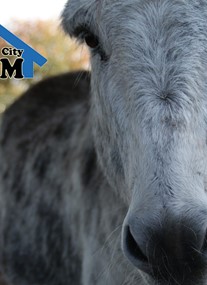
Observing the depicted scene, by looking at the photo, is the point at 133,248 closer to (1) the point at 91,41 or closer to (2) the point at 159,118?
(2) the point at 159,118

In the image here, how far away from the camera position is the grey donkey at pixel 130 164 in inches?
79.6

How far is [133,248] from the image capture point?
2.15 metres

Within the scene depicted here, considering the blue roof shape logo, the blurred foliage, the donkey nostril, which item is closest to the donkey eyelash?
the blue roof shape logo

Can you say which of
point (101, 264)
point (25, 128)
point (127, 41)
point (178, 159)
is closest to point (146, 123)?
point (178, 159)

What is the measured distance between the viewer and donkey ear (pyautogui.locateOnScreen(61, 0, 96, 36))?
8.75 ft

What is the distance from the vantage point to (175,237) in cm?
197

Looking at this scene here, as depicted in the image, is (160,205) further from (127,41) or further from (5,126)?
(5,126)

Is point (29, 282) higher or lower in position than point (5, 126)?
lower

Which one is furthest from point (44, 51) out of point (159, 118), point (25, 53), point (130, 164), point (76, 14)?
point (159, 118)

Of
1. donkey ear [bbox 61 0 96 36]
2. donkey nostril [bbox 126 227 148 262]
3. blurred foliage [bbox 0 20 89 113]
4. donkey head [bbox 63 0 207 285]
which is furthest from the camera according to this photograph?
blurred foliage [bbox 0 20 89 113]

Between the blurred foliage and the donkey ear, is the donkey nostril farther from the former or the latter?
the blurred foliage

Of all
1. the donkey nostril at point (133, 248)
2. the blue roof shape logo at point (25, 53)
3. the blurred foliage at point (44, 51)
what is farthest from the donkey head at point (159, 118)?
the blurred foliage at point (44, 51)

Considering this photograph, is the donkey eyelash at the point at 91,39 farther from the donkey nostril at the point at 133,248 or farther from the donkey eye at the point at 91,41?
the donkey nostril at the point at 133,248

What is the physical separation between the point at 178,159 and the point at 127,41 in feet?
1.98
